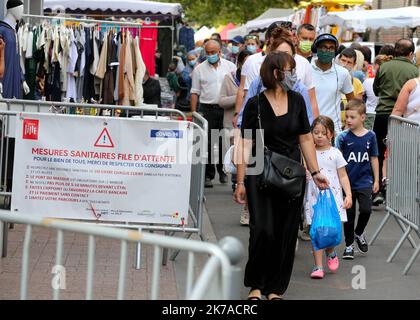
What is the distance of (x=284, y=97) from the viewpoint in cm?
773

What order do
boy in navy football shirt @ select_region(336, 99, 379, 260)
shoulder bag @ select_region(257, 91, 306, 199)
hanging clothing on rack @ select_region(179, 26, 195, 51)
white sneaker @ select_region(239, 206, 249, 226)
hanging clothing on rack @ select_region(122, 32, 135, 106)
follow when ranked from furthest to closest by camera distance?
hanging clothing on rack @ select_region(179, 26, 195, 51) → hanging clothing on rack @ select_region(122, 32, 135, 106) → white sneaker @ select_region(239, 206, 249, 226) → boy in navy football shirt @ select_region(336, 99, 379, 260) → shoulder bag @ select_region(257, 91, 306, 199)

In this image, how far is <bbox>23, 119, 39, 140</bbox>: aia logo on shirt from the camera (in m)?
8.13

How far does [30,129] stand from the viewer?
8141 mm

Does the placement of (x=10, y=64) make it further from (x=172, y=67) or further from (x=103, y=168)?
(x=172, y=67)

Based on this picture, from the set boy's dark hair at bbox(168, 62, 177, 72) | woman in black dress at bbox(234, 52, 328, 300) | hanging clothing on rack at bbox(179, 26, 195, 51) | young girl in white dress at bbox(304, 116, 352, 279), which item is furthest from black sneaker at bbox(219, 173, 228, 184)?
hanging clothing on rack at bbox(179, 26, 195, 51)

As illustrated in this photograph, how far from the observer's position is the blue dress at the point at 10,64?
11671 mm

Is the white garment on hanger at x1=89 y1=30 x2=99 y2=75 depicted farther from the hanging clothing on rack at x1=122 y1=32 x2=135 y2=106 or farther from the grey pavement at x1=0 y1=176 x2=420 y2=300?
the grey pavement at x1=0 y1=176 x2=420 y2=300

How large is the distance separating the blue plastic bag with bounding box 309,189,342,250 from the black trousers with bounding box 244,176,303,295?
838mm

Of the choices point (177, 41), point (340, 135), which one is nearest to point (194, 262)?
point (340, 135)

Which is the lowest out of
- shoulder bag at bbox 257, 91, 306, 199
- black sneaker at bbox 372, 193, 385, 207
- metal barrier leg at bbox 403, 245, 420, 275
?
black sneaker at bbox 372, 193, 385, 207

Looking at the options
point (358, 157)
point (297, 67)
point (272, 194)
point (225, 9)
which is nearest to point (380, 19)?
point (358, 157)

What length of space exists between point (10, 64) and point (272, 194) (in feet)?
16.6
